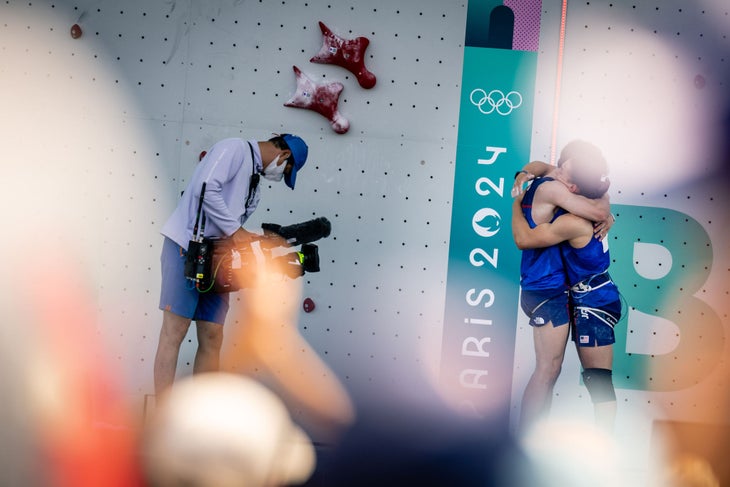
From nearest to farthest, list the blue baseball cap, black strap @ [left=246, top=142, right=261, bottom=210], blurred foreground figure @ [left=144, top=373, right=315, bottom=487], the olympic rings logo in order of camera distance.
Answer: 1. blurred foreground figure @ [left=144, top=373, right=315, bottom=487]
2. black strap @ [left=246, top=142, right=261, bottom=210]
3. the blue baseball cap
4. the olympic rings logo

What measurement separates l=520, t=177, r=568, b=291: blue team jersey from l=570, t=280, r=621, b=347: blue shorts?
0.35 ft

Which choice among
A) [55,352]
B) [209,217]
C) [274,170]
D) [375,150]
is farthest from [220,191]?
[55,352]

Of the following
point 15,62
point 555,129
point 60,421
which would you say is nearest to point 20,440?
point 60,421

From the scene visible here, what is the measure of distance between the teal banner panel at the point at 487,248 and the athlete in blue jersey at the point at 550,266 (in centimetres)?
32

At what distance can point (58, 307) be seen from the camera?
399 cm

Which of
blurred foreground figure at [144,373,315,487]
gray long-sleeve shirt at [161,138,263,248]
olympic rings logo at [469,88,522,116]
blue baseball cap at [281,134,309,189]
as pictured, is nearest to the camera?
blurred foreground figure at [144,373,315,487]

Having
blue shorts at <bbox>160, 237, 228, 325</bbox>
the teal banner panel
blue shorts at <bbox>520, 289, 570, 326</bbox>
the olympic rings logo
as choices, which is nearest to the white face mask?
blue shorts at <bbox>160, 237, 228, 325</bbox>

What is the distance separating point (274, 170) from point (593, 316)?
66.2 inches

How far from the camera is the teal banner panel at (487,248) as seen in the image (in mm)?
4000

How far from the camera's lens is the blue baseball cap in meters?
3.65

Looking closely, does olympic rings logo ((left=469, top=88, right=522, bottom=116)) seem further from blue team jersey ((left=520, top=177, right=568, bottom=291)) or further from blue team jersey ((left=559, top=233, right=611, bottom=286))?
blue team jersey ((left=559, top=233, right=611, bottom=286))

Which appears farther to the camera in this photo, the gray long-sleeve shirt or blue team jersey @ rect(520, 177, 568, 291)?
blue team jersey @ rect(520, 177, 568, 291)

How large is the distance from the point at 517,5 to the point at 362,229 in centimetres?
144

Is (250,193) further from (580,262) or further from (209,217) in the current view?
(580,262)
